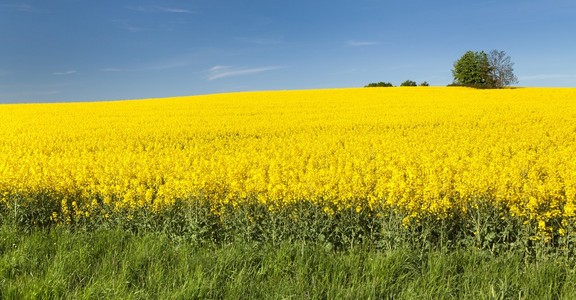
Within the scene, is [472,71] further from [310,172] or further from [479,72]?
[310,172]

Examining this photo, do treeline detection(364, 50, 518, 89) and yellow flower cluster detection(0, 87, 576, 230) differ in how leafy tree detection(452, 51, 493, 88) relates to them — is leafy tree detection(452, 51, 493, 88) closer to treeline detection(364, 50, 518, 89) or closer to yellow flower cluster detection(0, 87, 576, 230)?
treeline detection(364, 50, 518, 89)

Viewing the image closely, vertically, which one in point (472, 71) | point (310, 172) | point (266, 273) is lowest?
point (266, 273)

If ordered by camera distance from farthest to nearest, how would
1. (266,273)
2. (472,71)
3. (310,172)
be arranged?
(472,71) → (310,172) → (266,273)

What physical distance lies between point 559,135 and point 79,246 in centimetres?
1553

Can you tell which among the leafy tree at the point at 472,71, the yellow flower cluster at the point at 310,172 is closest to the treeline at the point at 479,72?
the leafy tree at the point at 472,71

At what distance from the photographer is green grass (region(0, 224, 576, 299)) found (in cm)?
422

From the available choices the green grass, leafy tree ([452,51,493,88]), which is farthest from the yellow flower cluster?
leafy tree ([452,51,493,88])

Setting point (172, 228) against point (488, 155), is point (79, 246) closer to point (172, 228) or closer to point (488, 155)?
point (172, 228)

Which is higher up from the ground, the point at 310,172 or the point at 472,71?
the point at 472,71

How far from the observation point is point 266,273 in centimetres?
482

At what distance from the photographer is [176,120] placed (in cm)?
2569

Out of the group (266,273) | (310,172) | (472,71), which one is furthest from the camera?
(472,71)

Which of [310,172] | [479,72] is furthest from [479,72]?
[310,172]

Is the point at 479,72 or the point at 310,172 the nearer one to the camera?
Answer: the point at 310,172
